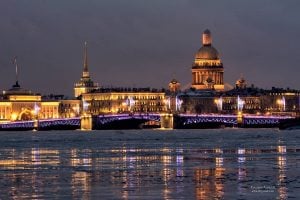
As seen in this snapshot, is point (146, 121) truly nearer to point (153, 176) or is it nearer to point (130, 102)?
point (130, 102)

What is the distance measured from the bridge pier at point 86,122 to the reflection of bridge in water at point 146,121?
0.14 meters

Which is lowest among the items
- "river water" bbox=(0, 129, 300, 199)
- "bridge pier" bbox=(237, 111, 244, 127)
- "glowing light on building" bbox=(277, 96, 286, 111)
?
"river water" bbox=(0, 129, 300, 199)

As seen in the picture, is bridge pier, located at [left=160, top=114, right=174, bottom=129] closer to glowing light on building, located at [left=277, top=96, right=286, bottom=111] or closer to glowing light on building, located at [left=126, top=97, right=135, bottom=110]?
glowing light on building, located at [left=277, top=96, right=286, bottom=111]

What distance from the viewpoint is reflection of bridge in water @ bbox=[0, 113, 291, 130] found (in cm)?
13868

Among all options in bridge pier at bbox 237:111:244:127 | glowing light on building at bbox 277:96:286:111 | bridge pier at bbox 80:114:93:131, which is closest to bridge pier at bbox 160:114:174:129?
bridge pier at bbox 237:111:244:127

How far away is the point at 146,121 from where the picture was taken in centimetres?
15125

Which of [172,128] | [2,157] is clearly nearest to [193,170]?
[2,157]

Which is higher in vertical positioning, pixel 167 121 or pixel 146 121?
pixel 146 121

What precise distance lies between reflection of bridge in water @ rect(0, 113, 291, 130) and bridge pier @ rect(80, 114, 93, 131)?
145 mm

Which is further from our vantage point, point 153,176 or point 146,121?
point 146,121

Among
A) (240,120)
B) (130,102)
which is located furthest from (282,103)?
(240,120)

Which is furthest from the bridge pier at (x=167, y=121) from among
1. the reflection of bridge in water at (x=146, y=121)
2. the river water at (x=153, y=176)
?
the river water at (x=153, y=176)

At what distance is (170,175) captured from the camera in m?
41.4

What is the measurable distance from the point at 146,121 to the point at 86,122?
22.5 ft
